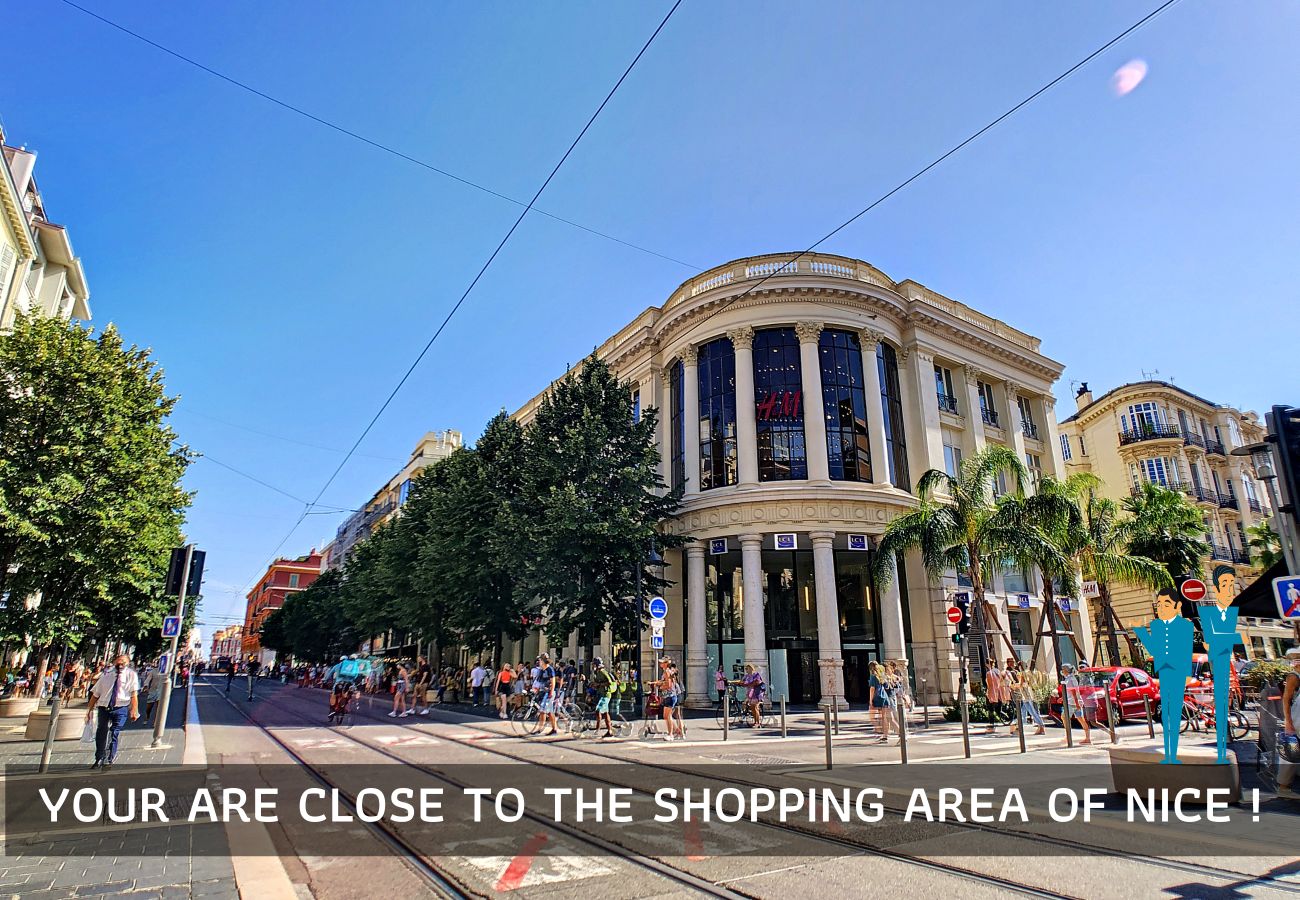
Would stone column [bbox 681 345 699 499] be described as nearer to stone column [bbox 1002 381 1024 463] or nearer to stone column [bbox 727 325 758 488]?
stone column [bbox 727 325 758 488]

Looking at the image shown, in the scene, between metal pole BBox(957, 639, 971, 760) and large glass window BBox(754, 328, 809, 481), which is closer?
metal pole BBox(957, 639, 971, 760)

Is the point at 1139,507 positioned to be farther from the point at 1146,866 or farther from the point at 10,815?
the point at 10,815

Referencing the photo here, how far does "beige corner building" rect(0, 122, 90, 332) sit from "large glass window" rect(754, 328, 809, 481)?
26.6 metres

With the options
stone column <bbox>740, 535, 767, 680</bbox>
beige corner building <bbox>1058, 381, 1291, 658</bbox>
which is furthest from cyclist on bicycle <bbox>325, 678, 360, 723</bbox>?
beige corner building <bbox>1058, 381, 1291, 658</bbox>

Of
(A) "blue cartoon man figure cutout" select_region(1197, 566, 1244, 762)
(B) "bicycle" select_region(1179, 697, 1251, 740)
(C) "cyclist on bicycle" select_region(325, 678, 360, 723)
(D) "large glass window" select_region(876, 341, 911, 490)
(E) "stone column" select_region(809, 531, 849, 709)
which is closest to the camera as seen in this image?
(A) "blue cartoon man figure cutout" select_region(1197, 566, 1244, 762)

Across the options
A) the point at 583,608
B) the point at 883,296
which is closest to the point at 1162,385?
the point at 883,296

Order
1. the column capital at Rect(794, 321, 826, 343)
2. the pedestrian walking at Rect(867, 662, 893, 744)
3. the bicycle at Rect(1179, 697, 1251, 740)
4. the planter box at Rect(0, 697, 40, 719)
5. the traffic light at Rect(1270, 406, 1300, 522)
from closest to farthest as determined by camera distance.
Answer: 1. the traffic light at Rect(1270, 406, 1300, 522)
2. the pedestrian walking at Rect(867, 662, 893, 744)
3. the bicycle at Rect(1179, 697, 1251, 740)
4. the planter box at Rect(0, 697, 40, 719)
5. the column capital at Rect(794, 321, 826, 343)

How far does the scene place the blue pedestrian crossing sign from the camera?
780 cm

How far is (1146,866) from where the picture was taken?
19.7 feet

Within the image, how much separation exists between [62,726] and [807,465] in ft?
80.0

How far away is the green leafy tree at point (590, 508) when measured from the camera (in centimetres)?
2522

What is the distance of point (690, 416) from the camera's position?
30266 millimetres

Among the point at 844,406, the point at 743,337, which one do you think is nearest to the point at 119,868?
the point at 743,337

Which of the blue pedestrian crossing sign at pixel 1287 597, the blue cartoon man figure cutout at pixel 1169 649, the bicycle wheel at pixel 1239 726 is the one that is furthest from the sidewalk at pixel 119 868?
the bicycle wheel at pixel 1239 726
